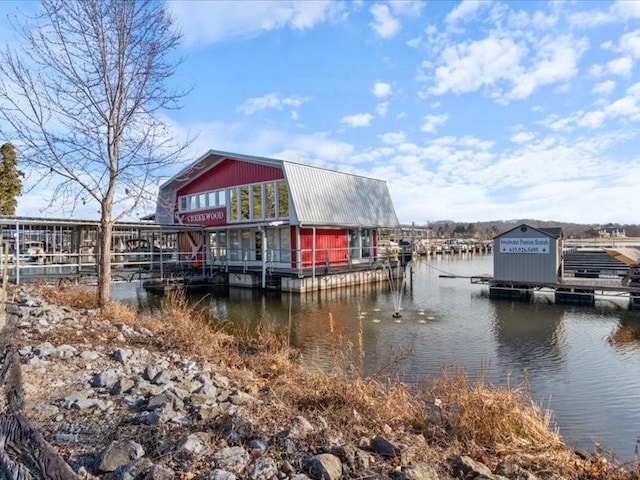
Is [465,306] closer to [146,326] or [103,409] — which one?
[146,326]

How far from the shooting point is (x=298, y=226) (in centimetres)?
2036

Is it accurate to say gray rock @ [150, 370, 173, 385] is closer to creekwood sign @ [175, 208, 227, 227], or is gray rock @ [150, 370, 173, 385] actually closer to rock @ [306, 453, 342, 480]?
rock @ [306, 453, 342, 480]

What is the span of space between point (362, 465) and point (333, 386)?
72.5 inches

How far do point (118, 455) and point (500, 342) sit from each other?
30.0 feet

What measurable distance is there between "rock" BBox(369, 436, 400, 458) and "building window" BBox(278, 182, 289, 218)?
59.0ft

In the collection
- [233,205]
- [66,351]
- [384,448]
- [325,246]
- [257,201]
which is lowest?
[384,448]

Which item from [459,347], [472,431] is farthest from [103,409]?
[459,347]

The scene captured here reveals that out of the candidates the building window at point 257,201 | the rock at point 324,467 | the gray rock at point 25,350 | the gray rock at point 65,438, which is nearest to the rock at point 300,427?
the rock at point 324,467

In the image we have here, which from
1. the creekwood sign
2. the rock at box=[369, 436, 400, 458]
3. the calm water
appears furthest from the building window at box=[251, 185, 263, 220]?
the rock at box=[369, 436, 400, 458]

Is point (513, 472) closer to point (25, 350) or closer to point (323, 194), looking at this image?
point (25, 350)

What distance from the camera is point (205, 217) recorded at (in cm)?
2556

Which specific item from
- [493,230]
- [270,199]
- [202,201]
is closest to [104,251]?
[270,199]

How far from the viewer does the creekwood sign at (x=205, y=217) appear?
963 inches

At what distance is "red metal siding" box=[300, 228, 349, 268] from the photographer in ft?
70.5
